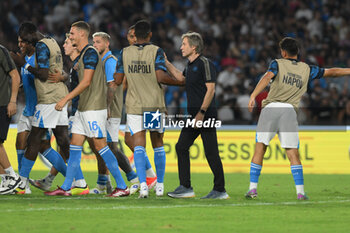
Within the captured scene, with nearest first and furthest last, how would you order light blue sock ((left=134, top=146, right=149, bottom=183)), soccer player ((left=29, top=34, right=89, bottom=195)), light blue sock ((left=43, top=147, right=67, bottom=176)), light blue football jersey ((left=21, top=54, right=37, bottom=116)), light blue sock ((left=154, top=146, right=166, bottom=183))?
light blue sock ((left=134, top=146, right=149, bottom=183)) < light blue sock ((left=154, top=146, right=166, bottom=183)) < soccer player ((left=29, top=34, right=89, bottom=195)) < light blue football jersey ((left=21, top=54, right=37, bottom=116)) < light blue sock ((left=43, top=147, right=67, bottom=176))

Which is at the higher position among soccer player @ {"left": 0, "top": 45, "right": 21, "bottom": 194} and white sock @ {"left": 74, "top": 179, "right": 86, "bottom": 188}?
soccer player @ {"left": 0, "top": 45, "right": 21, "bottom": 194}

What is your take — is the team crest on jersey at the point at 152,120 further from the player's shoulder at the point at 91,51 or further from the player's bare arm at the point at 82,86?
the player's shoulder at the point at 91,51

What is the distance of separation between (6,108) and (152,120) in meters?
2.32

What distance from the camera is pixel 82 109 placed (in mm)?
9953

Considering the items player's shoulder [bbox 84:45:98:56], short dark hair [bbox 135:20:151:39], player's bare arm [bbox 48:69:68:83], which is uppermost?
short dark hair [bbox 135:20:151:39]

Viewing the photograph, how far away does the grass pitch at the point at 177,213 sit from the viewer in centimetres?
725

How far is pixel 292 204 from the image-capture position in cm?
929

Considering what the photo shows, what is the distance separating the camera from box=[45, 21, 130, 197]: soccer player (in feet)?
32.2

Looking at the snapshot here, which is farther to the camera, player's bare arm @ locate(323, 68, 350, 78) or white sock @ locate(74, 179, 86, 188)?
white sock @ locate(74, 179, 86, 188)

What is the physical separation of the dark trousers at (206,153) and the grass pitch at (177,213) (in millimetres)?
333

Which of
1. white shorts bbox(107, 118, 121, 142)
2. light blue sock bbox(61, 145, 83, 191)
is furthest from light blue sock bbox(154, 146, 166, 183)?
light blue sock bbox(61, 145, 83, 191)

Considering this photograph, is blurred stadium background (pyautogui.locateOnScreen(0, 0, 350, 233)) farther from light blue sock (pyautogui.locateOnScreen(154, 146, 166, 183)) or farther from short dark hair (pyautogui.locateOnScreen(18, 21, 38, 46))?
short dark hair (pyautogui.locateOnScreen(18, 21, 38, 46))

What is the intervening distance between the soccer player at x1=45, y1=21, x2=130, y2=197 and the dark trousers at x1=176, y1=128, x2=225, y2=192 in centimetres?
89

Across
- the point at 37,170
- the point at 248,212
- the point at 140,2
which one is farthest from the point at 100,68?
the point at 140,2
